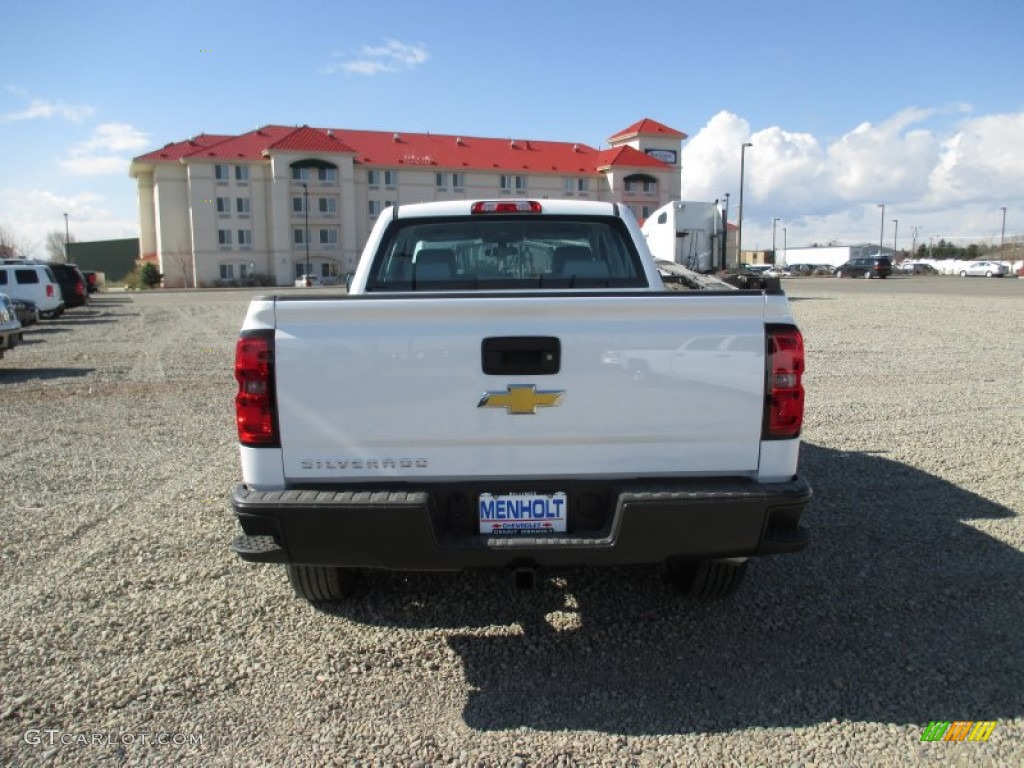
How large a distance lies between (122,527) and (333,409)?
301 centimetres

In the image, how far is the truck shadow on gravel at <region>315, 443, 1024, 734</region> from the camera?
10.4 ft

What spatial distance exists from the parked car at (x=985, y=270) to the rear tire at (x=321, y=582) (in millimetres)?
79514

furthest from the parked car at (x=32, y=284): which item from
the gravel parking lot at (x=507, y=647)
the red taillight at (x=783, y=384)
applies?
the red taillight at (x=783, y=384)

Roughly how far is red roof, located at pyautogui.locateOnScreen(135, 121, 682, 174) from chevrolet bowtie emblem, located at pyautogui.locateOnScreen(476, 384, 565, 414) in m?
79.9

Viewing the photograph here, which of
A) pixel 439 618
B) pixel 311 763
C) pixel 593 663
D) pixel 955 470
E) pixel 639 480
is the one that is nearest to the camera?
pixel 311 763

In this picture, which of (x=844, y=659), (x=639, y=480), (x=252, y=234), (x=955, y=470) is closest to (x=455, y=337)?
(x=639, y=480)

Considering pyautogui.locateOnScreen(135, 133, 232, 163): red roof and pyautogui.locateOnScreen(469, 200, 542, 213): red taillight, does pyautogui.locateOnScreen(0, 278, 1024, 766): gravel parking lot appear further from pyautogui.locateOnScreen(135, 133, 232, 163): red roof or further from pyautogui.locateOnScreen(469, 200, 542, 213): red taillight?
pyautogui.locateOnScreen(135, 133, 232, 163): red roof

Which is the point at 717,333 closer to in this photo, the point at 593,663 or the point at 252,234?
the point at 593,663

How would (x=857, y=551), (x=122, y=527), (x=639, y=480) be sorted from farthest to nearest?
(x=122, y=527)
(x=857, y=551)
(x=639, y=480)

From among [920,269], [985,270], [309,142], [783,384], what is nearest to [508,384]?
[783,384]

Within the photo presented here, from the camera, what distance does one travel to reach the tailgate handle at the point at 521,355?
3.09m

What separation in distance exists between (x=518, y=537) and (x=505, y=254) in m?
2.32

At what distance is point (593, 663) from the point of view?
353cm

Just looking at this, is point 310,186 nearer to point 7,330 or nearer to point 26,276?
point 26,276
